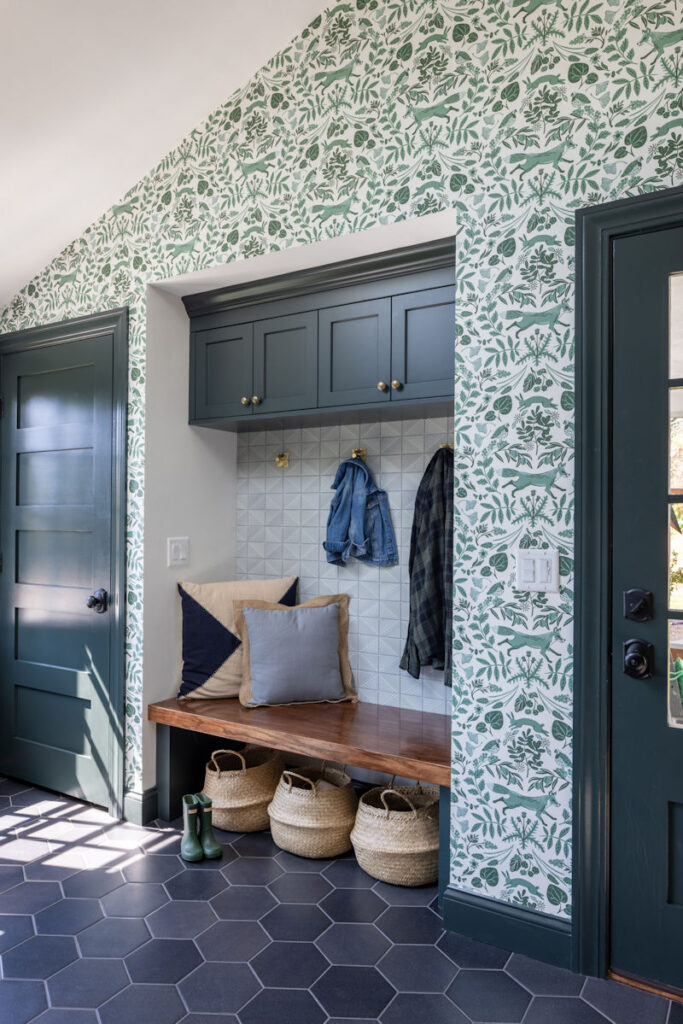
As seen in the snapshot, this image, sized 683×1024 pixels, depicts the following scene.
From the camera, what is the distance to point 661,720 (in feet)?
6.13

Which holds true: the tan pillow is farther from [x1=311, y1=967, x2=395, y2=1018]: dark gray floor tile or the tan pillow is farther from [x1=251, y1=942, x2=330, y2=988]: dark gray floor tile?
[x1=311, y1=967, x2=395, y2=1018]: dark gray floor tile

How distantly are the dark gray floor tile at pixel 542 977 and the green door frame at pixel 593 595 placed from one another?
5 cm

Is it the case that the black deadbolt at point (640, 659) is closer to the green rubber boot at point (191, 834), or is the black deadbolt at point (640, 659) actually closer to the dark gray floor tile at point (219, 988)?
the dark gray floor tile at point (219, 988)

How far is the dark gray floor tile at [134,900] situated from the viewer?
2.23 meters

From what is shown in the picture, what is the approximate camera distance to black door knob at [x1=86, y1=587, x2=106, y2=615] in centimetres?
301

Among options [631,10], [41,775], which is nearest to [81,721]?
[41,775]

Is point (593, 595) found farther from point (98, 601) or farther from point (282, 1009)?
point (98, 601)

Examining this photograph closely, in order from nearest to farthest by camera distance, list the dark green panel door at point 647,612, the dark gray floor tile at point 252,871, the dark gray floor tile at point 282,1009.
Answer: the dark gray floor tile at point 282,1009 < the dark green panel door at point 647,612 < the dark gray floor tile at point 252,871

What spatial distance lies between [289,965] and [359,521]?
1.65m

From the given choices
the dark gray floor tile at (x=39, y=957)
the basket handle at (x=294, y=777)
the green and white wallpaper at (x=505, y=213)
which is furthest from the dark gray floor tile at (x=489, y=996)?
the dark gray floor tile at (x=39, y=957)

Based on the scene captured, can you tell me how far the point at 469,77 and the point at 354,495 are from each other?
160cm

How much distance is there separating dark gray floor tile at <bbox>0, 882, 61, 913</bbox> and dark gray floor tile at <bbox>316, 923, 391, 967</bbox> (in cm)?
94

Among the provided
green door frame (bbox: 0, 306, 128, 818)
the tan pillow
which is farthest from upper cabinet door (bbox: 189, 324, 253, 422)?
the tan pillow

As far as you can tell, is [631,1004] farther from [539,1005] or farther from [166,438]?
[166,438]
